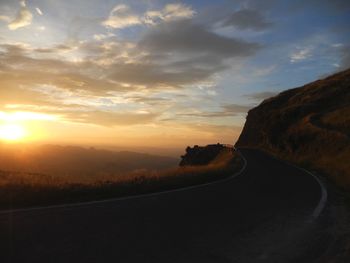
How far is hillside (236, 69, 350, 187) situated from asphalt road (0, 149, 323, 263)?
955 cm

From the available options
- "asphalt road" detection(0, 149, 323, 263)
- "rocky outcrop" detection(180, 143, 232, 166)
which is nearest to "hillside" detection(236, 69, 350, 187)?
"rocky outcrop" detection(180, 143, 232, 166)

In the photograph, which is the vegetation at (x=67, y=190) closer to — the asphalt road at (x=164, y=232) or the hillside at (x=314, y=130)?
the asphalt road at (x=164, y=232)

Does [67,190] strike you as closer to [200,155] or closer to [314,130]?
[314,130]

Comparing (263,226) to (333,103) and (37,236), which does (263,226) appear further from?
(333,103)

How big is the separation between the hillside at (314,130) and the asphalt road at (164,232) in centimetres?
955

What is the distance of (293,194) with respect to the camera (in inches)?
583

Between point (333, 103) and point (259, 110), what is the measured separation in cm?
1958

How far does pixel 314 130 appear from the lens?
126 ft

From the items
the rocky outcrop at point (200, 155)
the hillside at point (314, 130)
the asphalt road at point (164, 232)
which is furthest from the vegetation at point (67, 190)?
the rocky outcrop at point (200, 155)

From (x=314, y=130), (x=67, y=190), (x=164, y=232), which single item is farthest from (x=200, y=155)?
(x=164, y=232)

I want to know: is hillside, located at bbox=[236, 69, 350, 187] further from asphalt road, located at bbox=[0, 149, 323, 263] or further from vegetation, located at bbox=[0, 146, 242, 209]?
asphalt road, located at bbox=[0, 149, 323, 263]

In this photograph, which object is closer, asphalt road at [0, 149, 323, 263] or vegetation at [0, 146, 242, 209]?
asphalt road at [0, 149, 323, 263]

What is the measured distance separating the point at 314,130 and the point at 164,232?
32917mm

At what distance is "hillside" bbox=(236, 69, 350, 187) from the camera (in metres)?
29.6
